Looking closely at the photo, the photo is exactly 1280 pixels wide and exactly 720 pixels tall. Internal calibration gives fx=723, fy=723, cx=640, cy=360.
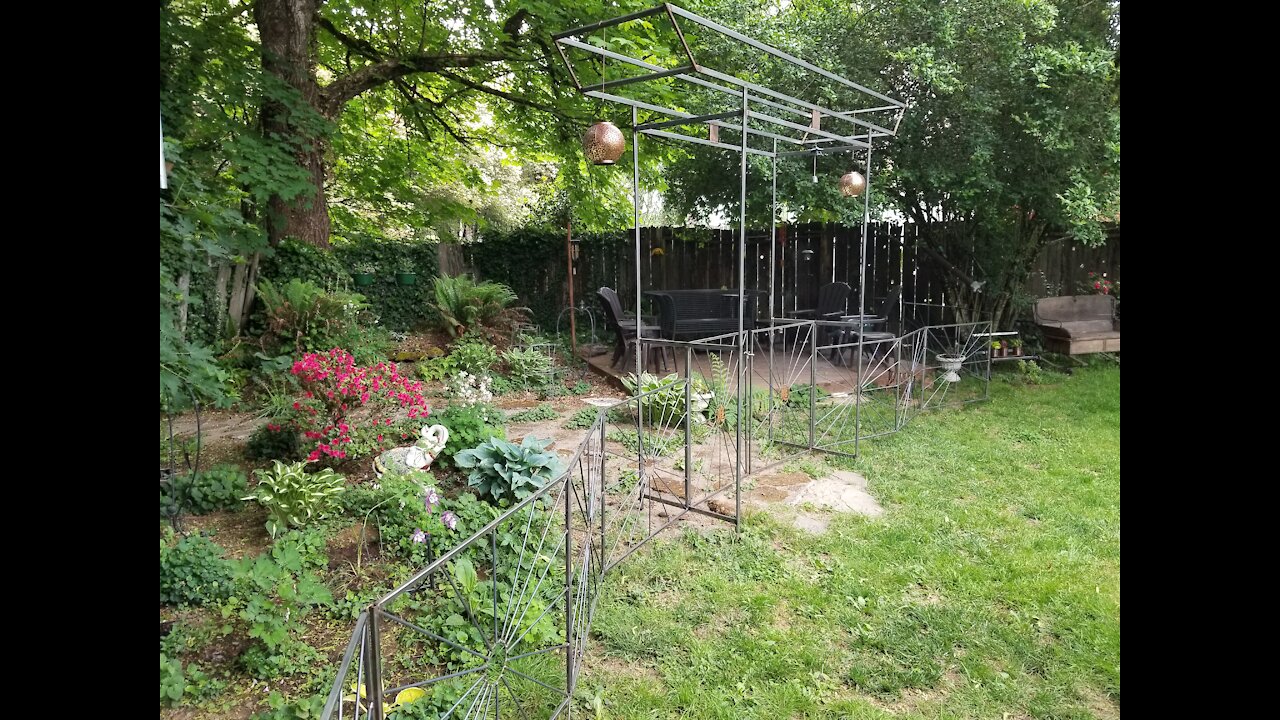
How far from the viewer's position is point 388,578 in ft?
10.1

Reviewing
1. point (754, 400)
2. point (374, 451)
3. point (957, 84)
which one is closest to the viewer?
Result: point (374, 451)

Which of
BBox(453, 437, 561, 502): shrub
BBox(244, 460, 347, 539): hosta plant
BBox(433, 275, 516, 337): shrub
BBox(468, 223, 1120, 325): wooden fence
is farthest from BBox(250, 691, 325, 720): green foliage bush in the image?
BBox(468, 223, 1120, 325): wooden fence

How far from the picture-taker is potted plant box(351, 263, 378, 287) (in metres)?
8.34

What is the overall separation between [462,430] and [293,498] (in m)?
1.12

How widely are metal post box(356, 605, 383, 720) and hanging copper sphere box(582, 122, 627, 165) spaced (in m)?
2.77

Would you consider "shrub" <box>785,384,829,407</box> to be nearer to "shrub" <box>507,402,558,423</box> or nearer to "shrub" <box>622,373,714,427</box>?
"shrub" <box>622,373,714,427</box>

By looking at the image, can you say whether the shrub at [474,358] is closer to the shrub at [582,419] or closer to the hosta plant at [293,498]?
the shrub at [582,419]

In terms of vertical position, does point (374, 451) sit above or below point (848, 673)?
above

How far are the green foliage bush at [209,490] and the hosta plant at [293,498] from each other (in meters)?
0.30

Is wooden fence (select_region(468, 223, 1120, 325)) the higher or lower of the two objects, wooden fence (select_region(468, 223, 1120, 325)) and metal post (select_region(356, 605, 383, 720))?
the higher
